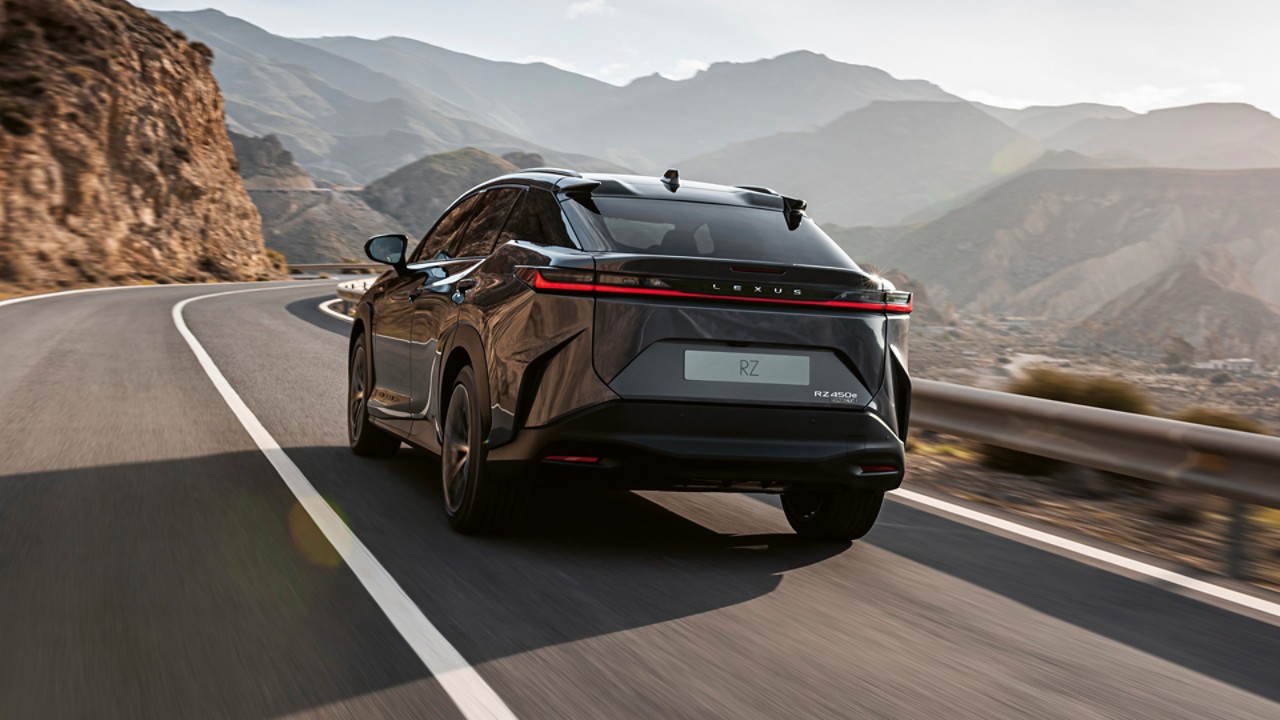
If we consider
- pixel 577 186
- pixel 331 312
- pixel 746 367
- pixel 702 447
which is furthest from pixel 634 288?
pixel 331 312

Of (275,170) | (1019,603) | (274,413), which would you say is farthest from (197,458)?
(275,170)

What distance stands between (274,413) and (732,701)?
677cm

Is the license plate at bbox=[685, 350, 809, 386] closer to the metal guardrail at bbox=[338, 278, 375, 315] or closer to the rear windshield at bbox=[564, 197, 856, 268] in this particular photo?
the rear windshield at bbox=[564, 197, 856, 268]

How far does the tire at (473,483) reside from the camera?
5.38m

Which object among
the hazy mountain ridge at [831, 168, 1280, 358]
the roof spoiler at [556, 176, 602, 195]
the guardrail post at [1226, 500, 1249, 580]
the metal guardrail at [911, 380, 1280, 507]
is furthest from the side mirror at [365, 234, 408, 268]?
the hazy mountain ridge at [831, 168, 1280, 358]

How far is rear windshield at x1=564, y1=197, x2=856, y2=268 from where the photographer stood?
5.34 m

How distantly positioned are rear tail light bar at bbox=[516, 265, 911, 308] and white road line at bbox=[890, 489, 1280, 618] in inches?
67.5

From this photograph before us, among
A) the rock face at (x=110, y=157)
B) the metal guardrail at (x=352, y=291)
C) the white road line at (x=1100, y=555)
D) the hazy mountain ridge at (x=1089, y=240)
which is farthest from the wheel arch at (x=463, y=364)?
the hazy mountain ridge at (x=1089, y=240)

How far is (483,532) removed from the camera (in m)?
5.56

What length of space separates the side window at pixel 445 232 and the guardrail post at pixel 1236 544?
4.06 meters

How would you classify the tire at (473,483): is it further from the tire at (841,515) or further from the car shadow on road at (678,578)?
the tire at (841,515)

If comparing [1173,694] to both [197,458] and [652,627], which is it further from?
[197,458]

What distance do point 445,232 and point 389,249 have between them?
326 mm

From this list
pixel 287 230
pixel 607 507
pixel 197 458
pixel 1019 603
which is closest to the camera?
pixel 1019 603
